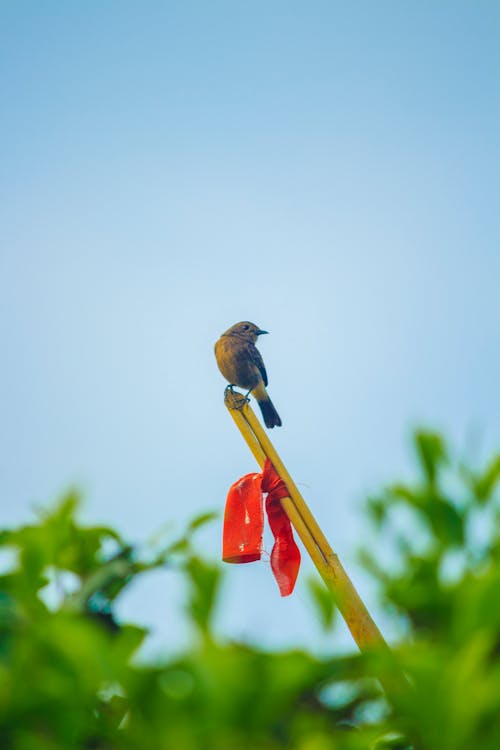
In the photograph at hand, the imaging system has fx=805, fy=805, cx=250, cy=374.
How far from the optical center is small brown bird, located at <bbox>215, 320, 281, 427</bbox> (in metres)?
8.48

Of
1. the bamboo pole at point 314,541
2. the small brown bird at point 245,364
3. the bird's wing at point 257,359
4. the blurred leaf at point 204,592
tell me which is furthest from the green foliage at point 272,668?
the bird's wing at point 257,359

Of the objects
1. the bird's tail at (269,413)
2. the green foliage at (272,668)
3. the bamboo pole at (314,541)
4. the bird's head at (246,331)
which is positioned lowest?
the green foliage at (272,668)

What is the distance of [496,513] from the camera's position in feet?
2.84

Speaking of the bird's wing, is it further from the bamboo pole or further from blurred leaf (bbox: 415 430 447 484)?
blurred leaf (bbox: 415 430 447 484)

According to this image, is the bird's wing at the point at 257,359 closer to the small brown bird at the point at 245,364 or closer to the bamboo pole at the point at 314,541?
the small brown bird at the point at 245,364

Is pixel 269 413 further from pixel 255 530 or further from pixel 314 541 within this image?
pixel 314 541

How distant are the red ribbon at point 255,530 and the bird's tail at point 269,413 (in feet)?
20.0

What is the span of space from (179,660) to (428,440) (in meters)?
0.32

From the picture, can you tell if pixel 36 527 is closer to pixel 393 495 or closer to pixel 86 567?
pixel 86 567

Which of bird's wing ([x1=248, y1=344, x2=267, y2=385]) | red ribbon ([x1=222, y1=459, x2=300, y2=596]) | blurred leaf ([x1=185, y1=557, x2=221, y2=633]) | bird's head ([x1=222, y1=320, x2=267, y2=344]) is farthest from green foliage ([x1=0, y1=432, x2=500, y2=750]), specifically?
bird's head ([x1=222, y1=320, x2=267, y2=344])

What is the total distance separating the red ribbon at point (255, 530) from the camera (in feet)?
9.08

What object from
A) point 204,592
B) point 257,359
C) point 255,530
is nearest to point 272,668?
point 204,592

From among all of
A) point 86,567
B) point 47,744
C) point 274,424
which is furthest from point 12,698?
point 274,424

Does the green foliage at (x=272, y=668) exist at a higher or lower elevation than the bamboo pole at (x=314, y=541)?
lower
